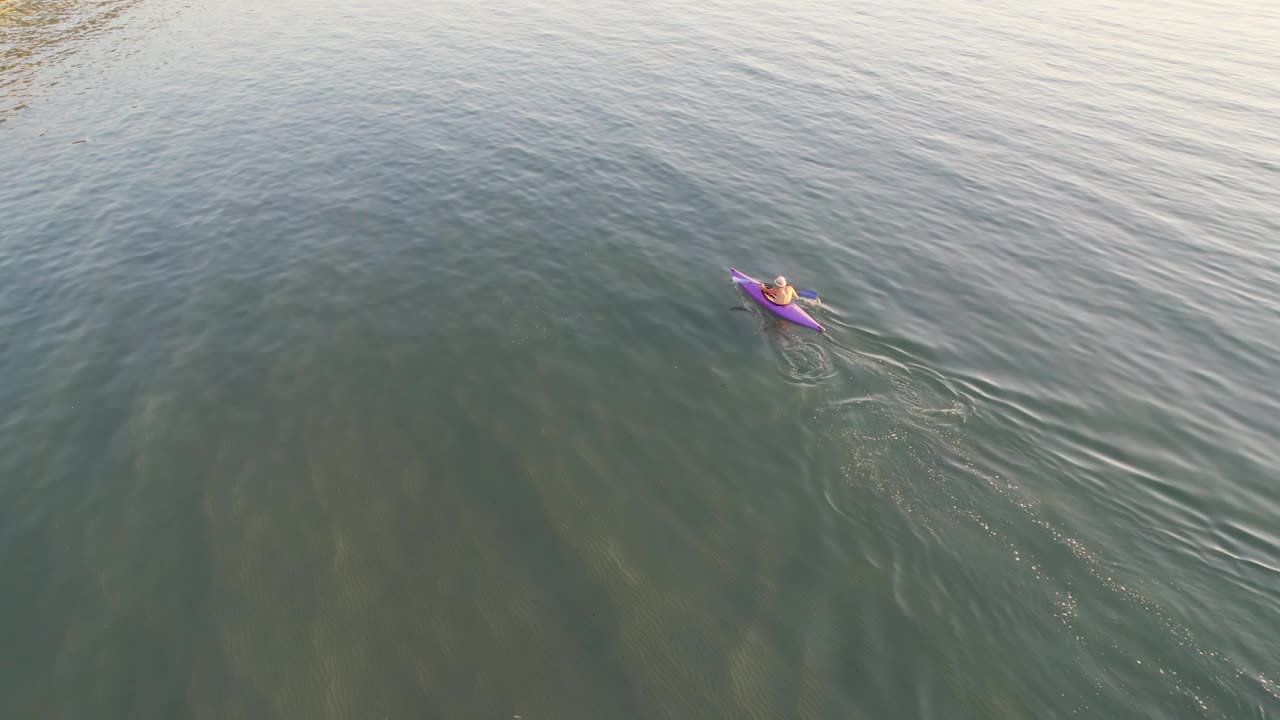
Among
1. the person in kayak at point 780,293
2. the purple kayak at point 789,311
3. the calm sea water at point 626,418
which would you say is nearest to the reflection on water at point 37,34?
the calm sea water at point 626,418

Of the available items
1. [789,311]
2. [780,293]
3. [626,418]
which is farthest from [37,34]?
[789,311]

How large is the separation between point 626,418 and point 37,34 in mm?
63463

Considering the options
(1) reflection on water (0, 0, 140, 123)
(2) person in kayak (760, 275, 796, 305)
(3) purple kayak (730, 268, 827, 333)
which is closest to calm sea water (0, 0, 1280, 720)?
(3) purple kayak (730, 268, 827, 333)

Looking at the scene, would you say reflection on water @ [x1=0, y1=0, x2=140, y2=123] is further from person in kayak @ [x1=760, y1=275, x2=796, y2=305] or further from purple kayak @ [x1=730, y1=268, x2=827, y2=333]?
person in kayak @ [x1=760, y1=275, x2=796, y2=305]

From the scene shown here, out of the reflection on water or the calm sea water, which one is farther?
the reflection on water

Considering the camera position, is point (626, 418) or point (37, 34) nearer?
point (626, 418)

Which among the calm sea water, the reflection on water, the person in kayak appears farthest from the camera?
the reflection on water

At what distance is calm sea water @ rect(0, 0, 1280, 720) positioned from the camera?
32.7 ft

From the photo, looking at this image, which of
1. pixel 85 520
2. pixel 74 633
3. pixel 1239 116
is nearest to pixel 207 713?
pixel 74 633

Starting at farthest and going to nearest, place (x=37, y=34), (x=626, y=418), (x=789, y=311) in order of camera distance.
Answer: (x=37, y=34)
(x=789, y=311)
(x=626, y=418)

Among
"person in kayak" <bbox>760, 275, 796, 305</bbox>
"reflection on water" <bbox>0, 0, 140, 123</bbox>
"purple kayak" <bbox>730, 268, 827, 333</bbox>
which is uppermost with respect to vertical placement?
"person in kayak" <bbox>760, 275, 796, 305</bbox>

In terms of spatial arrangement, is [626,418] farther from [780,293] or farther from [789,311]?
[780,293]

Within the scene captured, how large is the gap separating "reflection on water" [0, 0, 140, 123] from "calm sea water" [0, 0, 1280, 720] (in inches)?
85.3

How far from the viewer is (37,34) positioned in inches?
1710
